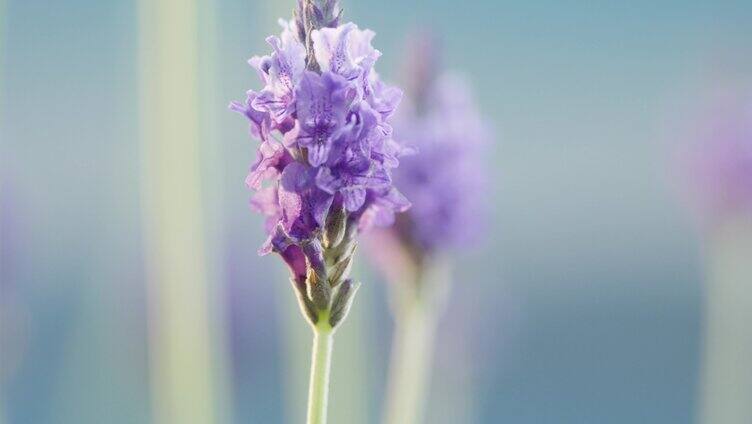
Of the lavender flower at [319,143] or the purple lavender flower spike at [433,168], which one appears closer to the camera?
the lavender flower at [319,143]

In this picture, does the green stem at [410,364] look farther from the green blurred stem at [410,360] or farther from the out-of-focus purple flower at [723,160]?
the out-of-focus purple flower at [723,160]

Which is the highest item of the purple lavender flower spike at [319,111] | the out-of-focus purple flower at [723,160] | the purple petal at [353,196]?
the out-of-focus purple flower at [723,160]

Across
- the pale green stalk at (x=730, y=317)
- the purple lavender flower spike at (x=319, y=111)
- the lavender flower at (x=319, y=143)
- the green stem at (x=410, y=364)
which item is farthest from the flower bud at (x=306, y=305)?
the pale green stalk at (x=730, y=317)

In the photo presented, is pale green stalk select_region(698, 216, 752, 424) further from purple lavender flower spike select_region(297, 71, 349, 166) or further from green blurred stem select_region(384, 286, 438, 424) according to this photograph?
purple lavender flower spike select_region(297, 71, 349, 166)

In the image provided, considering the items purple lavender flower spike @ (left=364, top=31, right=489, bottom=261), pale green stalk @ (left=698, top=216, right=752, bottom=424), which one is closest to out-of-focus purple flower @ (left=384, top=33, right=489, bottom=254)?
purple lavender flower spike @ (left=364, top=31, right=489, bottom=261)

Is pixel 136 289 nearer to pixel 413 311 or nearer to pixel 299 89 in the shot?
pixel 413 311

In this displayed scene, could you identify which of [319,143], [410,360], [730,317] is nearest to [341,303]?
[319,143]
